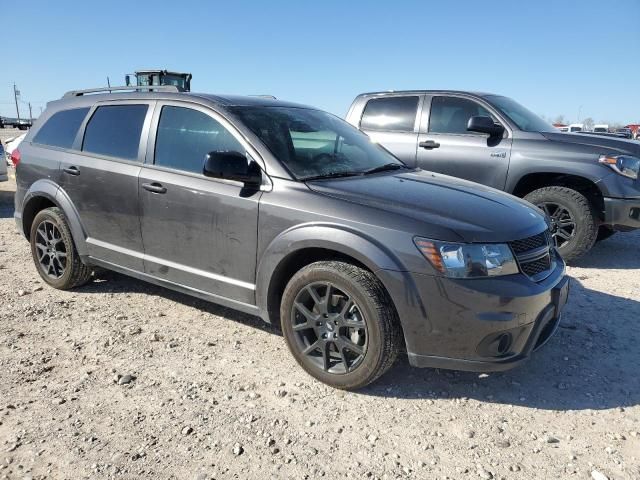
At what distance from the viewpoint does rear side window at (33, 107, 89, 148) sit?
4.40 m

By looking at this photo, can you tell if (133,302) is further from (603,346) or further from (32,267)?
(603,346)

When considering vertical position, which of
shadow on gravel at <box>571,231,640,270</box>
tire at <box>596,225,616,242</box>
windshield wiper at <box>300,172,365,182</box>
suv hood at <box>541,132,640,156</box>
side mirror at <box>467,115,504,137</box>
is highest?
side mirror at <box>467,115,504,137</box>

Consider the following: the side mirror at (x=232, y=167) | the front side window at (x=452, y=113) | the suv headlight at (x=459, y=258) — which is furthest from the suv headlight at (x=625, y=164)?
the side mirror at (x=232, y=167)

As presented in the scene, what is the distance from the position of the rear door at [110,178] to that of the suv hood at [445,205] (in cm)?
156

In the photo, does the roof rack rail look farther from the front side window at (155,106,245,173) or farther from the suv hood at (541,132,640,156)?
the suv hood at (541,132,640,156)

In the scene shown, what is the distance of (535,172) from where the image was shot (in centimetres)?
573

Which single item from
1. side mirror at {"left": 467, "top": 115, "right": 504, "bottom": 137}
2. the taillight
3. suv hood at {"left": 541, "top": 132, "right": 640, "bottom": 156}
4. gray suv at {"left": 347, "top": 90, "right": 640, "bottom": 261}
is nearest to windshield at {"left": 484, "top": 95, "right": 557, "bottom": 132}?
gray suv at {"left": 347, "top": 90, "right": 640, "bottom": 261}

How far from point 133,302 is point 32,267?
174cm

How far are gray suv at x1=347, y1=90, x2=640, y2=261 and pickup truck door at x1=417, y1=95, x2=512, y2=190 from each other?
1 cm

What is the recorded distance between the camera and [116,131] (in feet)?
13.3

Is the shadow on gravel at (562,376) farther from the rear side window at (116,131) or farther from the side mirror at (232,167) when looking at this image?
the rear side window at (116,131)

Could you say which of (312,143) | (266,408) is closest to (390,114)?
(312,143)

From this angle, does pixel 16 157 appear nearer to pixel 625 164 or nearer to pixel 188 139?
pixel 188 139

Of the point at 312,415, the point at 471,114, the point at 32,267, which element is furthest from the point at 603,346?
the point at 32,267
